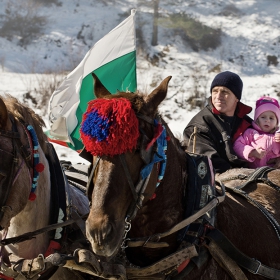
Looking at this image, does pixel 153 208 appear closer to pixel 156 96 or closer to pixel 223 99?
pixel 156 96

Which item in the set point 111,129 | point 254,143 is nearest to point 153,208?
point 111,129

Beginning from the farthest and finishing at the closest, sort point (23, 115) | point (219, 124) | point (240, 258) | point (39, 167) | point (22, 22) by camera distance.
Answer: point (22, 22)
point (219, 124)
point (240, 258)
point (23, 115)
point (39, 167)

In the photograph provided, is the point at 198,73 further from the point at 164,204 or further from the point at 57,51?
the point at 164,204

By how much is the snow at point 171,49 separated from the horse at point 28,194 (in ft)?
28.8

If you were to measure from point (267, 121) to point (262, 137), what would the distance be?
150 millimetres

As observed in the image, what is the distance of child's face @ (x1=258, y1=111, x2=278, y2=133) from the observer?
434 centimetres

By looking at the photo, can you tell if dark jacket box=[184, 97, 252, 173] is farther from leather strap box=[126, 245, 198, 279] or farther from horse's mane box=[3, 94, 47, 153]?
horse's mane box=[3, 94, 47, 153]

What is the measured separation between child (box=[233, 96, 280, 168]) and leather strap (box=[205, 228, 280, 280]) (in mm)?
A: 1401

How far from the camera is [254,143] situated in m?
4.30

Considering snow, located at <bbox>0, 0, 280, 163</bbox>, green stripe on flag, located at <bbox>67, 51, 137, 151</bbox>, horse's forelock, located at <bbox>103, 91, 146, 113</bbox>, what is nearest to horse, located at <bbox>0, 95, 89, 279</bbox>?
horse's forelock, located at <bbox>103, 91, 146, 113</bbox>

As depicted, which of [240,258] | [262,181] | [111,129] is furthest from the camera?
[262,181]

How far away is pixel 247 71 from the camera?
16.6 meters

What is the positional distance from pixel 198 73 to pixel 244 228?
1299 centimetres

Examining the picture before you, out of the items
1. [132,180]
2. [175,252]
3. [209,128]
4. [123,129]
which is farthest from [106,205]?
[209,128]
